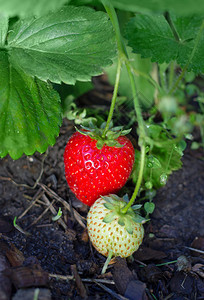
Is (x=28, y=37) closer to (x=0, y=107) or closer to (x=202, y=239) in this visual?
(x=0, y=107)

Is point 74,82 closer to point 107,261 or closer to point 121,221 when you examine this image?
point 121,221

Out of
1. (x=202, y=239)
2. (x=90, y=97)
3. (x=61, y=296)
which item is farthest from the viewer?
(x=90, y=97)

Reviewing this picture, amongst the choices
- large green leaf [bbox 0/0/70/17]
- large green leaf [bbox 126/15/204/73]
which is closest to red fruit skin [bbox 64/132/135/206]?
large green leaf [bbox 126/15/204/73]

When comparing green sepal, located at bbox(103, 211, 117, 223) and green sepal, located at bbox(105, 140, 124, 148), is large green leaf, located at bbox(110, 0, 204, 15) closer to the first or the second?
green sepal, located at bbox(105, 140, 124, 148)

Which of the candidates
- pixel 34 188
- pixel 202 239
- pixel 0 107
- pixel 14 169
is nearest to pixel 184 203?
pixel 202 239

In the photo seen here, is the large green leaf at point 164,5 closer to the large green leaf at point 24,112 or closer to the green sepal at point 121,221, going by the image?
the large green leaf at point 24,112

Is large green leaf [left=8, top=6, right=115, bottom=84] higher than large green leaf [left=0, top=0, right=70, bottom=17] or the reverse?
the reverse
